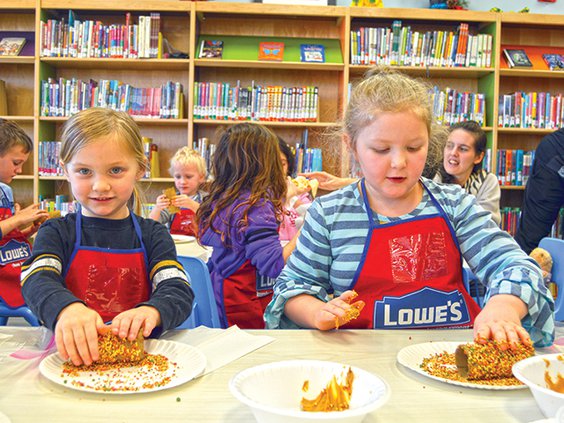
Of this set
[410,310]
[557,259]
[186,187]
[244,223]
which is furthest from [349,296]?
[186,187]

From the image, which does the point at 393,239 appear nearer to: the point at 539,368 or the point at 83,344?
the point at 539,368

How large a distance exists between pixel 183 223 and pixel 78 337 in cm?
294

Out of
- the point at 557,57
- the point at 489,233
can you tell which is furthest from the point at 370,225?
the point at 557,57

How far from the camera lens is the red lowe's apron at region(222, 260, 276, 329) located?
1940 mm

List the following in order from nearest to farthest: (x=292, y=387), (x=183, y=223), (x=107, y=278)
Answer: (x=292, y=387), (x=107, y=278), (x=183, y=223)

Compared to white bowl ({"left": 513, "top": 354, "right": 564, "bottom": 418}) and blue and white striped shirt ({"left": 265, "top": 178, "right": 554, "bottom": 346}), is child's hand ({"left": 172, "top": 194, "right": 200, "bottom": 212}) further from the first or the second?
white bowl ({"left": 513, "top": 354, "right": 564, "bottom": 418})

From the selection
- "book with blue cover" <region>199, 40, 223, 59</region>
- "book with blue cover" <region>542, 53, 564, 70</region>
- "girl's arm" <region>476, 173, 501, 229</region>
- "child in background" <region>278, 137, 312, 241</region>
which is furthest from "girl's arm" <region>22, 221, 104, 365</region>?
"book with blue cover" <region>542, 53, 564, 70</region>

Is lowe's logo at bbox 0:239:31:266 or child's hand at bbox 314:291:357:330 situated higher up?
child's hand at bbox 314:291:357:330

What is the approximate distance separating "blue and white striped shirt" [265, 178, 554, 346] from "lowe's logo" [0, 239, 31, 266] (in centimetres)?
162

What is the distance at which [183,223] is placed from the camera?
12.5ft

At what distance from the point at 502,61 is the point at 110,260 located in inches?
171

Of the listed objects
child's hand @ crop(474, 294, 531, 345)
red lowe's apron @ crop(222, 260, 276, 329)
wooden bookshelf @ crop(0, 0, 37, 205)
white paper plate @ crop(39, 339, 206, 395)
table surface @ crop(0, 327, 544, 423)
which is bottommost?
red lowe's apron @ crop(222, 260, 276, 329)

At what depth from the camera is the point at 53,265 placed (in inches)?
47.0

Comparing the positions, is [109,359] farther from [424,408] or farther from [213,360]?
[424,408]
